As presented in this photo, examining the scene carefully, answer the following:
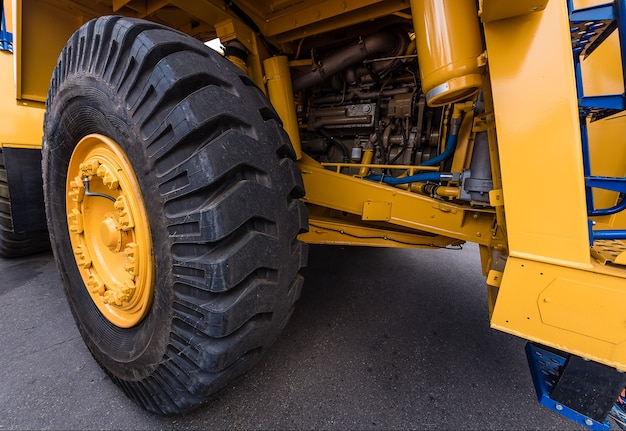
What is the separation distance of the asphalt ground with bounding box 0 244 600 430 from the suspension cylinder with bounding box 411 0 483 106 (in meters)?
1.40

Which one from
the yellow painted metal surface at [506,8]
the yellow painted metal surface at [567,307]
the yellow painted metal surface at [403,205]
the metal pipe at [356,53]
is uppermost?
the metal pipe at [356,53]

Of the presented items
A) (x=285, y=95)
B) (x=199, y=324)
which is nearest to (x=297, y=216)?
(x=199, y=324)

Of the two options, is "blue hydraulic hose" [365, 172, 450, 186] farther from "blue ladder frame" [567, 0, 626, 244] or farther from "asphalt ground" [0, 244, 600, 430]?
"asphalt ground" [0, 244, 600, 430]

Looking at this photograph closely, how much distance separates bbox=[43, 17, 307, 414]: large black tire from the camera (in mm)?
917

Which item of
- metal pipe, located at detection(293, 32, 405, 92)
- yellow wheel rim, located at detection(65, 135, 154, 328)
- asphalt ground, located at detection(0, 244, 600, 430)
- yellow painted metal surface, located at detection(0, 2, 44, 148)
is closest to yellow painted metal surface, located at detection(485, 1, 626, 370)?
asphalt ground, located at detection(0, 244, 600, 430)

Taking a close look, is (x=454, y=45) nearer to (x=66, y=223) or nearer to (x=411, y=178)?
(x=411, y=178)

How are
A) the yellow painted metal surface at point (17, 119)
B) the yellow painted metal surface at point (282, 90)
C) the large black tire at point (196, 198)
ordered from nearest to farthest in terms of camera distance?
the large black tire at point (196, 198)
the yellow painted metal surface at point (282, 90)
the yellow painted metal surface at point (17, 119)

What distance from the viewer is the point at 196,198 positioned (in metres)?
0.92

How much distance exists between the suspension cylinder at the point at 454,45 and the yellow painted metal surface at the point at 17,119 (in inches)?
100

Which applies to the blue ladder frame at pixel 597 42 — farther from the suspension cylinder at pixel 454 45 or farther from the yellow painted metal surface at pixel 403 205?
the yellow painted metal surface at pixel 403 205

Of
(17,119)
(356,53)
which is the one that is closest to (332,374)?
(356,53)

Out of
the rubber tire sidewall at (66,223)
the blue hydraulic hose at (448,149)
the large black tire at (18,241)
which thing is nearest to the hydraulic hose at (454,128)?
the blue hydraulic hose at (448,149)

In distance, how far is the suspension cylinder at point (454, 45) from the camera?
998mm

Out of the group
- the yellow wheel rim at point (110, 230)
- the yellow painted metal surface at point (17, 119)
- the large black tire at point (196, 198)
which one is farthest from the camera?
the yellow painted metal surface at point (17, 119)
